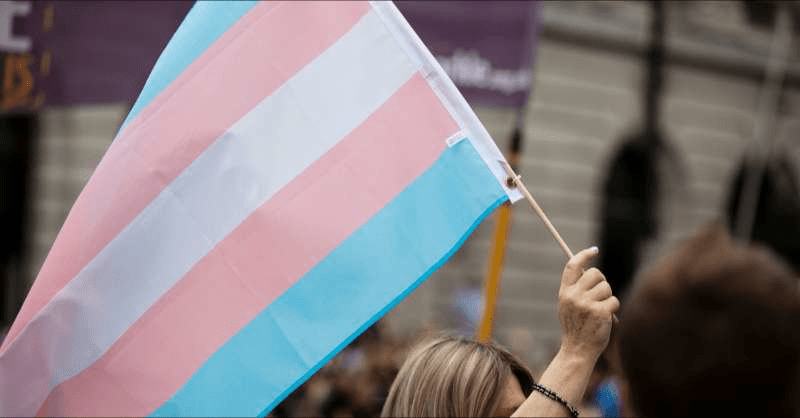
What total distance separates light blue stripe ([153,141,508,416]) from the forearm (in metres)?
0.45

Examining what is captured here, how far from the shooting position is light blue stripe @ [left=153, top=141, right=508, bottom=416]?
2.69 m

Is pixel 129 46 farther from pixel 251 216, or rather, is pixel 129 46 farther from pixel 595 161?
pixel 595 161

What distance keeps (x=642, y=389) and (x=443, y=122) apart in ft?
4.72

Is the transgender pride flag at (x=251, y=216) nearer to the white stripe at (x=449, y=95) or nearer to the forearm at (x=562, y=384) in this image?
the white stripe at (x=449, y=95)

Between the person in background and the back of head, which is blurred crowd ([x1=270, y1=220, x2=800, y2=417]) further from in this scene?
the person in background

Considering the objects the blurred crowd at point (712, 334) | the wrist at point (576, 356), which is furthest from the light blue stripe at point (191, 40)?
the blurred crowd at point (712, 334)

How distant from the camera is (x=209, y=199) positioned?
9.50 feet

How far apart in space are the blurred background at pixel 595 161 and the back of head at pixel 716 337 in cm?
405

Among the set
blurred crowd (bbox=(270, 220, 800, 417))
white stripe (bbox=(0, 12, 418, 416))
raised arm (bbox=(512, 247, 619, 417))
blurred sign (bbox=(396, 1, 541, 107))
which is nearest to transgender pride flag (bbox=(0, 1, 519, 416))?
white stripe (bbox=(0, 12, 418, 416))

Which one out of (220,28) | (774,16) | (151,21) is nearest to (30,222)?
(151,21)

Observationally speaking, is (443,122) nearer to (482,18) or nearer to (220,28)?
(220,28)

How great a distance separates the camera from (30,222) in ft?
38.9

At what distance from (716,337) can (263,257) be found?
56.0 inches

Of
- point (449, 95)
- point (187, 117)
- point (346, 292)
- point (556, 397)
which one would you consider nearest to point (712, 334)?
point (556, 397)
